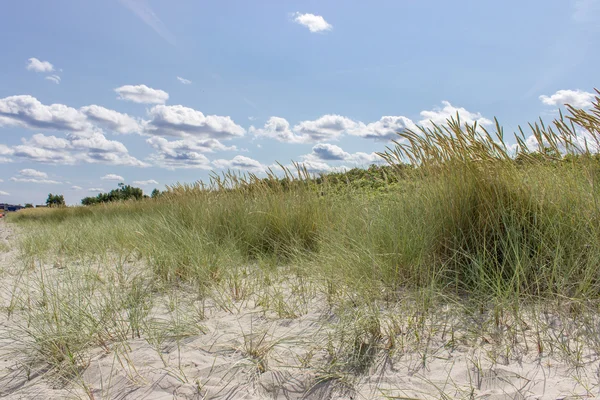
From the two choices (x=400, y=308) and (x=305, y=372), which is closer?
(x=305, y=372)

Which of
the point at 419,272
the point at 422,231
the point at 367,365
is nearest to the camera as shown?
the point at 367,365

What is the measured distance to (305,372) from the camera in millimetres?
1812

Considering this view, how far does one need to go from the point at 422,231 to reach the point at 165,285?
2.17 meters

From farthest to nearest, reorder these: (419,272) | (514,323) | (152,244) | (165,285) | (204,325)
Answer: (152,244) < (165,285) < (419,272) < (204,325) < (514,323)

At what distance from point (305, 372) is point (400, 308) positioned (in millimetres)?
827

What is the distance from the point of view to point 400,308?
7.82 ft

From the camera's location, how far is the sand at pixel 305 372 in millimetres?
1681

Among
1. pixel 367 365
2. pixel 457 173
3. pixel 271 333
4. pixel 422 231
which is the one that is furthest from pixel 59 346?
pixel 457 173

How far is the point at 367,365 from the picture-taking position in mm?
1862

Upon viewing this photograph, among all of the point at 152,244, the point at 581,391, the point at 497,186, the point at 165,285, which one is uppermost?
the point at 497,186

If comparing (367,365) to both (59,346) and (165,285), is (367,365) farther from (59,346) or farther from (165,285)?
(165,285)

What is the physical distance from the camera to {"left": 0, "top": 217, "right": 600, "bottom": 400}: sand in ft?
5.51

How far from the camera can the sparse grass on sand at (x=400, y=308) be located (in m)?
1.81

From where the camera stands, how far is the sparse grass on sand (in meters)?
1.81
